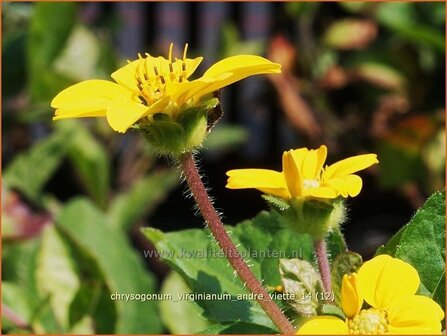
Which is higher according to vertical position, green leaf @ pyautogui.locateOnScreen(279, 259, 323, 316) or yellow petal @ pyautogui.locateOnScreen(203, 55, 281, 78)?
yellow petal @ pyautogui.locateOnScreen(203, 55, 281, 78)

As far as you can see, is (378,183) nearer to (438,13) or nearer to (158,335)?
(438,13)

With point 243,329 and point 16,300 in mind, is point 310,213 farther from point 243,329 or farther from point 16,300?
point 16,300

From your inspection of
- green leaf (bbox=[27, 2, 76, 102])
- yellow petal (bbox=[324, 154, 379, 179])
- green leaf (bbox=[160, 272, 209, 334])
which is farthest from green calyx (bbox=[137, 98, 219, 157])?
green leaf (bbox=[27, 2, 76, 102])

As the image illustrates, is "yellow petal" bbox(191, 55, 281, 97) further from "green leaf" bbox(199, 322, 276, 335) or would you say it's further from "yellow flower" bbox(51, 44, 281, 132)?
"green leaf" bbox(199, 322, 276, 335)

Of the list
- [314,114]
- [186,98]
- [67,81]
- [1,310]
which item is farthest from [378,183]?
[186,98]

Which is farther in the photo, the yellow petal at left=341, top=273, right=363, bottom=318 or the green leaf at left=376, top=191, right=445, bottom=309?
the green leaf at left=376, top=191, right=445, bottom=309
